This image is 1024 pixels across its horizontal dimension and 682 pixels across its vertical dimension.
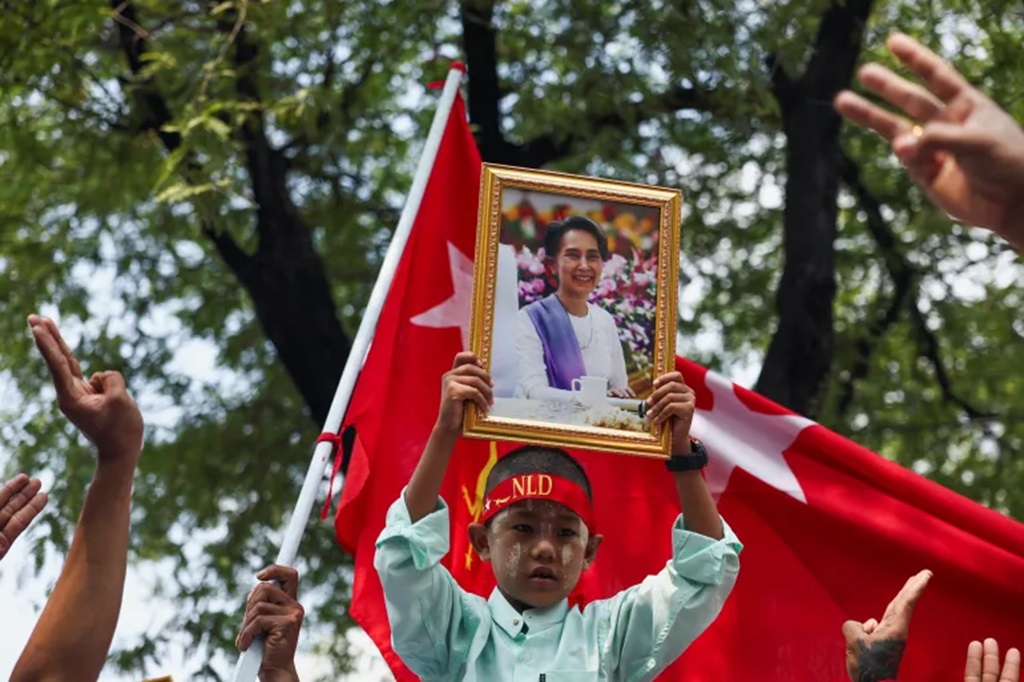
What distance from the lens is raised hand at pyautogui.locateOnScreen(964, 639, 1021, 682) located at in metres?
4.04

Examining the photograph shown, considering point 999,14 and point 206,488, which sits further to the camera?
point 206,488

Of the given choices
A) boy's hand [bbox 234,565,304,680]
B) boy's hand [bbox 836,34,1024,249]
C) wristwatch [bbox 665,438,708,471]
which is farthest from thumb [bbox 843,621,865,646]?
boy's hand [bbox 836,34,1024,249]

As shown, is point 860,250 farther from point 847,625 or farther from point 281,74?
point 847,625

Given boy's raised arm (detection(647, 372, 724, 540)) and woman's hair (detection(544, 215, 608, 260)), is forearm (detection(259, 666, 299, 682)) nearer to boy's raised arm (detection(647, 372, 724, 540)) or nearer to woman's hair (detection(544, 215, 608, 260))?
boy's raised arm (detection(647, 372, 724, 540))

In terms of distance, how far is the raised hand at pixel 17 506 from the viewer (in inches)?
131

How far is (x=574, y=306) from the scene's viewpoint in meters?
4.36

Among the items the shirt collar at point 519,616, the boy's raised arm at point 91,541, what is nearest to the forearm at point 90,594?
the boy's raised arm at point 91,541

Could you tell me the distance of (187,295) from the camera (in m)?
10.1

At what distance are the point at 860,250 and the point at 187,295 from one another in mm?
3880

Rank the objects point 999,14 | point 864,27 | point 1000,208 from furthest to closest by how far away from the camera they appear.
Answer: point 864,27 < point 999,14 < point 1000,208

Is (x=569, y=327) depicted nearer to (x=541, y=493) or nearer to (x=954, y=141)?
(x=541, y=493)

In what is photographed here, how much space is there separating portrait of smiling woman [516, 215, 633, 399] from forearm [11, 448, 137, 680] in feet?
3.95

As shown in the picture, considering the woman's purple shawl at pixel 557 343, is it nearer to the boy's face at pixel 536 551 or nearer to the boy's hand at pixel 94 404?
the boy's face at pixel 536 551

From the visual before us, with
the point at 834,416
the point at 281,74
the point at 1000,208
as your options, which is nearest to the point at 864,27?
the point at 834,416
